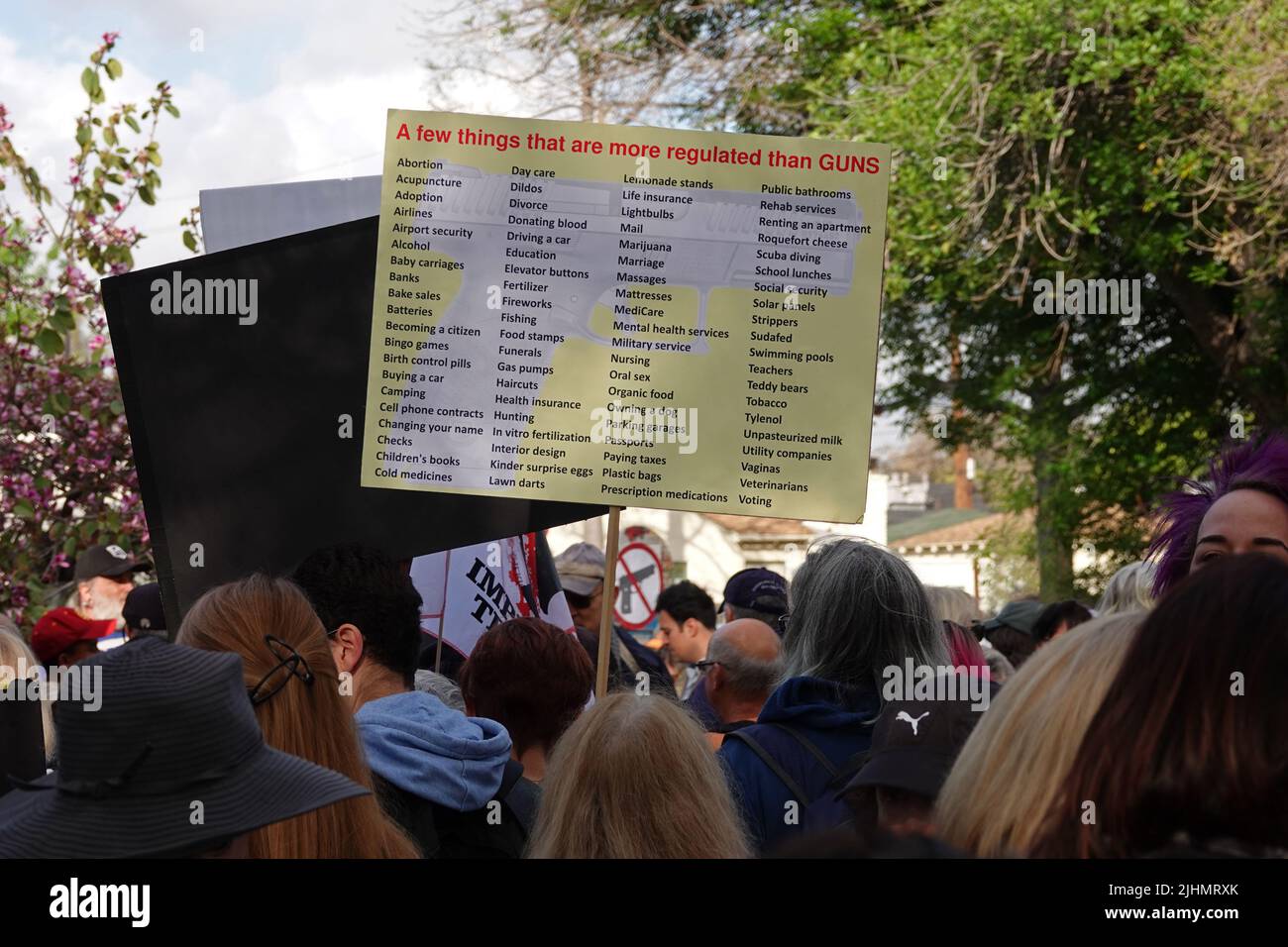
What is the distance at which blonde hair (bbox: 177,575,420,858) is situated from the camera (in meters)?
2.09

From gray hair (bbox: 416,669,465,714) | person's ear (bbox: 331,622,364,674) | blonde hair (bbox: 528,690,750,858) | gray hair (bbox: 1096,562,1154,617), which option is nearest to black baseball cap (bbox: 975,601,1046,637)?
gray hair (bbox: 1096,562,1154,617)

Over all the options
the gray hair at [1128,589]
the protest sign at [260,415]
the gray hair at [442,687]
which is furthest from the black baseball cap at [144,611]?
the gray hair at [1128,589]

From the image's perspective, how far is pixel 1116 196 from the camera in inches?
496

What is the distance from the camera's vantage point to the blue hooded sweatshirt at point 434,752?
2695mm

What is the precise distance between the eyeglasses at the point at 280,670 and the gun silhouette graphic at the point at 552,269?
145 centimetres

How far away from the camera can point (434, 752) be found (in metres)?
2.73

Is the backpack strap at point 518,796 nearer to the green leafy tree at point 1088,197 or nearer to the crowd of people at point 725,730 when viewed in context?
the crowd of people at point 725,730

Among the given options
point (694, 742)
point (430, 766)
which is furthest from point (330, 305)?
point (694, 742)

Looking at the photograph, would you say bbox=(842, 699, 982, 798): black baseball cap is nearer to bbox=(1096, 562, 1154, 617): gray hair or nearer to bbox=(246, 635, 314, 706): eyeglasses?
bbox=(246, 635, 314, 706): eyeglasses

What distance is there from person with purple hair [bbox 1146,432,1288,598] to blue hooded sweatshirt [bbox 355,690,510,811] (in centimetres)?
137

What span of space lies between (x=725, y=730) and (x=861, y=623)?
0.89 m

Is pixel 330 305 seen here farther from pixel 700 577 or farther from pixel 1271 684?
pixel 700 577

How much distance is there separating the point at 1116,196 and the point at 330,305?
1014 cm
